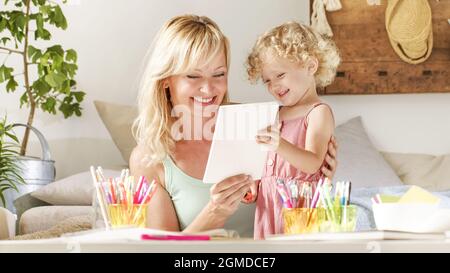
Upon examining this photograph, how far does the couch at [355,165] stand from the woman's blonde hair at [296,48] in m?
1.05

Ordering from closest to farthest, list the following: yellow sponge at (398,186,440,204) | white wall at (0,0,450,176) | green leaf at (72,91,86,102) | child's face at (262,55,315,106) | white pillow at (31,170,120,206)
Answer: yellow sponge at (398,186,440,204) < child's face at (262,55,315,106) < white pillow at (31,170,120,206) < green leaf at (72,91,86,102) < white wall at (0,0,450,176)

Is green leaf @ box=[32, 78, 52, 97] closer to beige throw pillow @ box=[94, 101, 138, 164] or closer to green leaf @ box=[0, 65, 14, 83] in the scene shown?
green leaf @ box=[0, 65, 14, 83]

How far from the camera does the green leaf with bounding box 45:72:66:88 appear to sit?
9.43 ft

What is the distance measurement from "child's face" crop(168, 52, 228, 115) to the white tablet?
275 millimetres

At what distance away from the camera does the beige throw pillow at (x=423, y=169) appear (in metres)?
3.05

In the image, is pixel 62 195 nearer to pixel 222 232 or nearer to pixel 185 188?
pixel 185 188

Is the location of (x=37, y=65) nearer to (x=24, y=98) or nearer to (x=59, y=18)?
(x=24, y=98)

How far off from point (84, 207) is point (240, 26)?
117 cm

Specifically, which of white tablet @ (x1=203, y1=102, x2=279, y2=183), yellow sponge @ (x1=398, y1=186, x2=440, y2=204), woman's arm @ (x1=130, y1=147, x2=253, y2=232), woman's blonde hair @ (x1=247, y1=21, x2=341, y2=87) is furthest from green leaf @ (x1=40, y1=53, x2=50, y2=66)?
yellow sponge @ (x1=398, y1=186, x2=440, y2=204)

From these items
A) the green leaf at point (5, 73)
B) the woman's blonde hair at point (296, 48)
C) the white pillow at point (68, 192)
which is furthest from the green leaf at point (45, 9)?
the woman's blonde hair at point (296, 48)

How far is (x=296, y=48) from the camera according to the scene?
1749 millimetres

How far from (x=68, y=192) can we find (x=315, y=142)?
1264 mm

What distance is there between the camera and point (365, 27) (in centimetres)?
328
